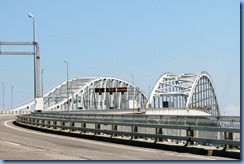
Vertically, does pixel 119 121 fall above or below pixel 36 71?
below

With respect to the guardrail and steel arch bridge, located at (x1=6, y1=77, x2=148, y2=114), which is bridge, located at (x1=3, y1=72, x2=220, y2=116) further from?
the guardrail

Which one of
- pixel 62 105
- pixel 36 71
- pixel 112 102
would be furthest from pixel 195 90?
pixel 36 71

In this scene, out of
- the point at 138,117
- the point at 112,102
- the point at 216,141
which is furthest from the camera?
the point at 112,102

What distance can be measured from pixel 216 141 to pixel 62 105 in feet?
411

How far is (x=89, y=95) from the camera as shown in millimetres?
148625

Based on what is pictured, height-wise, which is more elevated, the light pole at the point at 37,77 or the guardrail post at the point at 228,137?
the light pole at the point at 37,77

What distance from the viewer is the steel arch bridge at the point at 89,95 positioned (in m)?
139

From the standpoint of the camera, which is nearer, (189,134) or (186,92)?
(189,134)

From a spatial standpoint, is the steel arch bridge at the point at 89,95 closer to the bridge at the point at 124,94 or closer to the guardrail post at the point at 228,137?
the bridge at the point at 124,94

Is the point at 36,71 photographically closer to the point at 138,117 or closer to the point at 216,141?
the point at 138,117

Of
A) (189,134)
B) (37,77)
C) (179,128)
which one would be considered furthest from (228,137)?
(37,77)

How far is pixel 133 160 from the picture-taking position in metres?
15.6

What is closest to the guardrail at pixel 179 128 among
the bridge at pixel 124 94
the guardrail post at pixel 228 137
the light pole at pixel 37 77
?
the guardrail post at pixel 228 137

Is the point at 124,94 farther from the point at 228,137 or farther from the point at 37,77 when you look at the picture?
the point at 228,137
